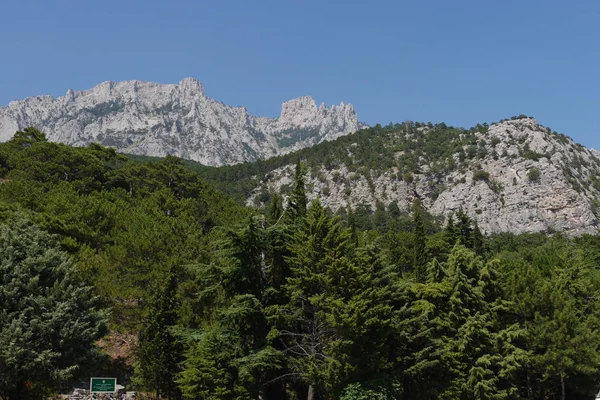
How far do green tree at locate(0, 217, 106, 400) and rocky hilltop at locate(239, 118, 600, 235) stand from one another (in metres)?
93.4

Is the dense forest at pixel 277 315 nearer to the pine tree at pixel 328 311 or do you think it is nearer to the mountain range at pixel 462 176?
the pine tree at pixel 328 311

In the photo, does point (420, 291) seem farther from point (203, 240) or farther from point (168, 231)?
point (168, 231)

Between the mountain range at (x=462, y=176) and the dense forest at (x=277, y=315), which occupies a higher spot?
the mountain range at (x=462, y=176)

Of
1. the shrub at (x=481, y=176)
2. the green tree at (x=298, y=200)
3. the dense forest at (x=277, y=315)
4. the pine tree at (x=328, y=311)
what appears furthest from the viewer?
the shrub at (x=481, y=176)

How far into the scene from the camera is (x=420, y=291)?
25.2m

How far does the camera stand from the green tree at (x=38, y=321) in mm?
18688

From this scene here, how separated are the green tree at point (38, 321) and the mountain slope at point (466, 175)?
83.0 metres

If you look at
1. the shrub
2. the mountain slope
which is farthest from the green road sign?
the shrub

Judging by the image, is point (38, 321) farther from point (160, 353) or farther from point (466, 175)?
point (466, 175)

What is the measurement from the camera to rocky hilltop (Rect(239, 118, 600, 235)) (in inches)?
4182

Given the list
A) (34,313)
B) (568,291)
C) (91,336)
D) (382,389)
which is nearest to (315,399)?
(382,389)

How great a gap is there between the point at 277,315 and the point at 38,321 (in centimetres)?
968

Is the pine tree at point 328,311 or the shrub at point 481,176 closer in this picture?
the pine tree at point 328,311

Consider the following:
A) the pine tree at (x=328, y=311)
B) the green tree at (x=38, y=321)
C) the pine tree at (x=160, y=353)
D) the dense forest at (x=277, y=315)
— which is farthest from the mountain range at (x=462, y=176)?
the green tree at (x=38, y=321)
